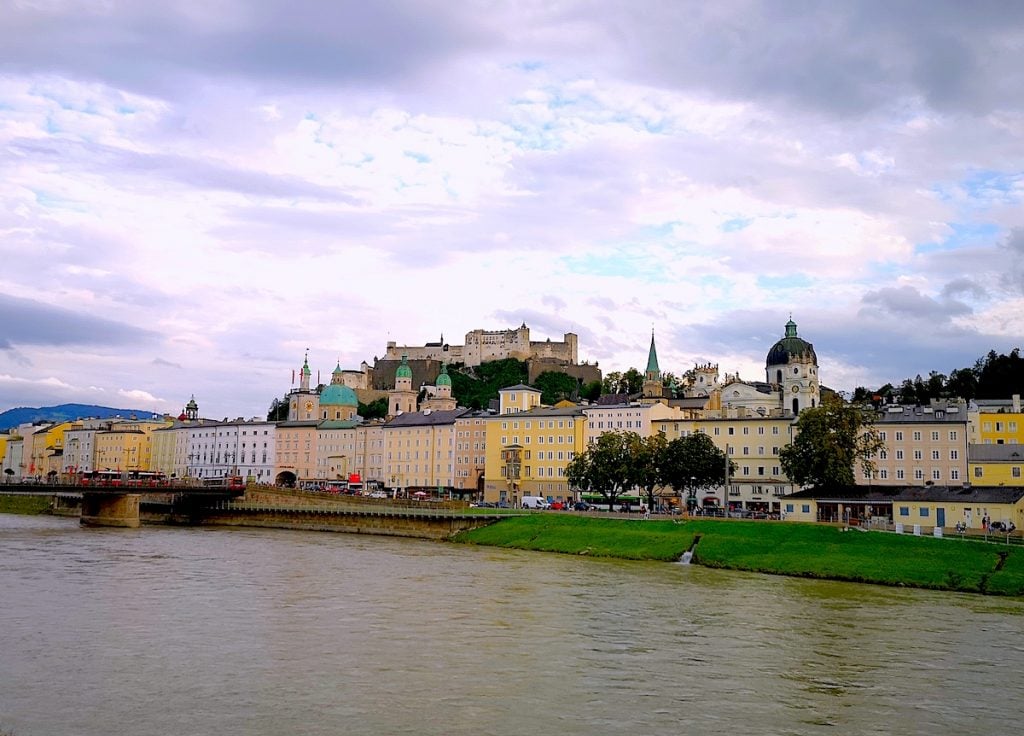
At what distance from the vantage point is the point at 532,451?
359ft

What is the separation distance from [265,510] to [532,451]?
29.8 meters

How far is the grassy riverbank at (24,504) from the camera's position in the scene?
117 m

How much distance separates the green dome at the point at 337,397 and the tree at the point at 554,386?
3708 cm

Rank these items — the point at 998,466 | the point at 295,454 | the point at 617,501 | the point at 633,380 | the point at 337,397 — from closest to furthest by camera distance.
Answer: the point at 998,466 → the point at 617,501 → the point at 295,454 → the point at 337,397 → the point at 633,380

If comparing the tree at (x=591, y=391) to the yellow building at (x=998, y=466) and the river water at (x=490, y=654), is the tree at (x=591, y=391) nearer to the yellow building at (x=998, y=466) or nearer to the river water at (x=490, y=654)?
the yellow building at (x=998, y=466)

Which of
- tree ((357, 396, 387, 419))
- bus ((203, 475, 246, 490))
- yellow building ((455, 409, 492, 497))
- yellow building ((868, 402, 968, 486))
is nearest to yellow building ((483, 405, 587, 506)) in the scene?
yellow building ((455, 409, 492, 497))

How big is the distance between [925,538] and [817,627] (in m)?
23.6

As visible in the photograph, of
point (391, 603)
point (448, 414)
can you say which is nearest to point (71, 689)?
point (391, 603)

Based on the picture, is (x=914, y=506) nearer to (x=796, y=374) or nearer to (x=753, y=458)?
(x=753, y=458)

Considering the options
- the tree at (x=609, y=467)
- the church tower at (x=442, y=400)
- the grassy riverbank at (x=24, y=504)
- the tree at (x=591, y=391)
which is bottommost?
the grassy riverbank at (x=24, y=504)

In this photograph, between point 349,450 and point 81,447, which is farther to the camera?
point 81,447

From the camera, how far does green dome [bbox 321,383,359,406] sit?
163875 mm

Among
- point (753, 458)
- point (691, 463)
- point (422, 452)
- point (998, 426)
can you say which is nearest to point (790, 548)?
point (691, 463)

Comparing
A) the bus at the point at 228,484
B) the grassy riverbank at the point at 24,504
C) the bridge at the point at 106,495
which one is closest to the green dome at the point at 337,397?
the bus at the point at 228,484
